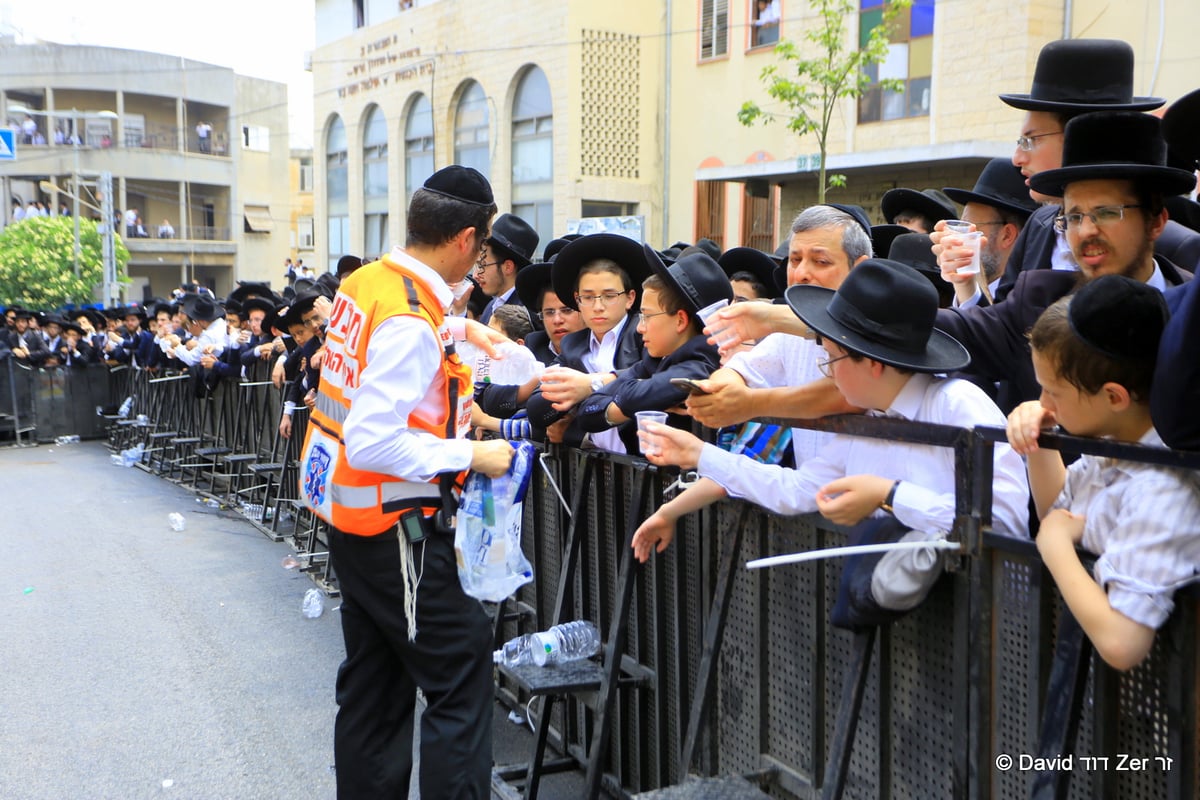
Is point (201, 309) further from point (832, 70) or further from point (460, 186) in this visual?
point (460, 186)

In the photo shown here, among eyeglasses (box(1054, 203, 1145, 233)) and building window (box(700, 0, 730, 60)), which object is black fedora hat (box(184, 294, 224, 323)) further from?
eyeglasses (box(1054, 203, 1145, 233))

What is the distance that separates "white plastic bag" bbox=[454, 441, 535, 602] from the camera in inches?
148

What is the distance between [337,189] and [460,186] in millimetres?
36567

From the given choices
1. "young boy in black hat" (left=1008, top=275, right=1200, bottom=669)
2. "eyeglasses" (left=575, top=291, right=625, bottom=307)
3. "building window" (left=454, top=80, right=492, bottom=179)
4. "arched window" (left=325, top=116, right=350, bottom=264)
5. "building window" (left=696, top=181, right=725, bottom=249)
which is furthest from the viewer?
"arched window" (left=325, top=116, right=350, bottom=264)

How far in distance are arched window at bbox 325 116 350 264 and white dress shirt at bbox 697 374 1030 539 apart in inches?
1424

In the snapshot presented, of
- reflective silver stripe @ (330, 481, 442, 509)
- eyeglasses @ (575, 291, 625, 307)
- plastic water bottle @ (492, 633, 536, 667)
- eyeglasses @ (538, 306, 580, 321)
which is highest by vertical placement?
eyeglasses @ (575, 291, 625, 307)

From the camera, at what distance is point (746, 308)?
3.35m

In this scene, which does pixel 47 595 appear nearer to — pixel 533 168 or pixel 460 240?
pixel 460 240

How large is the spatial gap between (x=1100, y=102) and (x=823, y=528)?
199 centimetres

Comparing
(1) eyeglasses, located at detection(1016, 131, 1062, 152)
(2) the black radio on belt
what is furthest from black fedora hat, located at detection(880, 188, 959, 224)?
(2) the black radio on belt

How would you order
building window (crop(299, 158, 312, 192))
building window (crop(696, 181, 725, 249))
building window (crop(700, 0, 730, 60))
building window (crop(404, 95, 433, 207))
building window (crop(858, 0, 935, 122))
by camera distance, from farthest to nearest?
building window (crop(299, 158, 312, 192)), building window (crop(404, 95, 433, 207)), building window (crop(696, 181, 725, 249)), building window (crop(700, 0, 730, 60)), building window (crop(858, 0, 935, 122))

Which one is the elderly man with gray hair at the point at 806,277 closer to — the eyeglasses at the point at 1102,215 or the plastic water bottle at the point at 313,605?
the eyeglasses at the point at 1102,215

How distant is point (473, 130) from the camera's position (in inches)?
1214

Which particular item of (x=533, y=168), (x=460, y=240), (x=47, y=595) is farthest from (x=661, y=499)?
(x=533, y=168)
